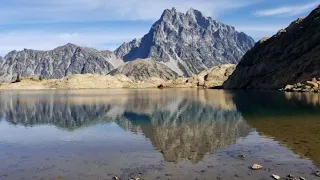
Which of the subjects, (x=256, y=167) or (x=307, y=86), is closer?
(x=256, y=167)

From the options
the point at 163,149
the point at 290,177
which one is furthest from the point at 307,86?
the point at 290,177

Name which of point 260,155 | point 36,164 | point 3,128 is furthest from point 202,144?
point 3,128

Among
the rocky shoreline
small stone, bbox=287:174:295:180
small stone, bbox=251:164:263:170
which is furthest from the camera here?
the rocky shoreline

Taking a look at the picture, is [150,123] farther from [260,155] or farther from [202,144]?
[260,155]

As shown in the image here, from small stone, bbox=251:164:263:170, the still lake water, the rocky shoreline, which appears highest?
the rocky shoreline

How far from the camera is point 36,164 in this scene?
119 feet

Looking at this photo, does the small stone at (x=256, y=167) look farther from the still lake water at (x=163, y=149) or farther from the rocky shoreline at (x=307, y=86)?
the rocky shoreline at (x=307, y=86)

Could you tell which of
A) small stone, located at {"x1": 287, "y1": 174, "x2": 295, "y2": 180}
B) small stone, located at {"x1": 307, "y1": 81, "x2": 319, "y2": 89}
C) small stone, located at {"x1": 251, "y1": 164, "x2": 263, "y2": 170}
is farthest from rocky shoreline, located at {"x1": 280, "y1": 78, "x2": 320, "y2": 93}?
small stone, located at {"x1": 287, "y1": 174, "x2": 295, "y2": 180}

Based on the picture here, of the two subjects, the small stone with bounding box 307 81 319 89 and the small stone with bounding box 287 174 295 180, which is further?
the small stone with bounding box 307 81 319 89

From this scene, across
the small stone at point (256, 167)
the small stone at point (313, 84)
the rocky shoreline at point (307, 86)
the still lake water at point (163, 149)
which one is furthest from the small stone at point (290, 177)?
the small stone at point (313, 84)

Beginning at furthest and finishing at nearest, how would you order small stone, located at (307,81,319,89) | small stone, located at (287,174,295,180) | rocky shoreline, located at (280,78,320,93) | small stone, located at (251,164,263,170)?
small stone, located at (307,81,319,89) < rocky shoreline, located at (280,78,320,93) < small stone, located at (251,164,263,170) < small stone, located at (287,174,295,180)

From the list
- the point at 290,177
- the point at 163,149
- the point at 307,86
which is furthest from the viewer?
the point at 307,86

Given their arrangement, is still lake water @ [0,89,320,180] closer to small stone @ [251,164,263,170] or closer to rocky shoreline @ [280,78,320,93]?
small stone @ [251,164,263,170]

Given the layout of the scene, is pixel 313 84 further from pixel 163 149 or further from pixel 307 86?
pixel 163 149
